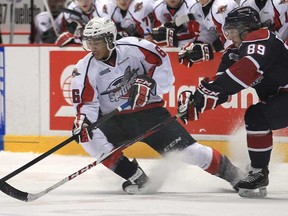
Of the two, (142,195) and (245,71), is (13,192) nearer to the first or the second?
(142,195)

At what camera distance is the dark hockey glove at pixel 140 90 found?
5707 mm

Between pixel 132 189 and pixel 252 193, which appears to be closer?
pixel 252 193

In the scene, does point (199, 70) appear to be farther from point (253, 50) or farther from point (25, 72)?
point (253, 50)

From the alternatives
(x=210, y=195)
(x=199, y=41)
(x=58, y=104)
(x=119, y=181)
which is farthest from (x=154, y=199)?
(x=58, y=104)

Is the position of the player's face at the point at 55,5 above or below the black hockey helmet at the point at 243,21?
below

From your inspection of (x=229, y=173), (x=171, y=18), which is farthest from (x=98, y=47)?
(x=171, y=18)

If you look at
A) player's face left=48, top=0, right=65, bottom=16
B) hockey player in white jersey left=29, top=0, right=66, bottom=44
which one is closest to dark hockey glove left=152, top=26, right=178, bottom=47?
hockey player in white jersey left=29, top=0, right=66, bottom=44

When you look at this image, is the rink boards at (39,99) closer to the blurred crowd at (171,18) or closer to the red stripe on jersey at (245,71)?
the blurred crowd at (171,18)

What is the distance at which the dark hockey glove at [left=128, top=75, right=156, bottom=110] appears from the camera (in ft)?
18.7

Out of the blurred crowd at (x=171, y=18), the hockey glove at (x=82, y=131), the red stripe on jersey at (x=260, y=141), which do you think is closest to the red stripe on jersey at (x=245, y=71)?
the red stripe on jersey at (x=260, y=141)

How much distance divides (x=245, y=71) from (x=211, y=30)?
2.09 meters

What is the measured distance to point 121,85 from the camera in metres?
6.04

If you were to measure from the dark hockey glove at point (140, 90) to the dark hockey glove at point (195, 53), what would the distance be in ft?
5.02

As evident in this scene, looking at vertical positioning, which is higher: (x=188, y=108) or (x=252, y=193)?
(x=188, y=108)
